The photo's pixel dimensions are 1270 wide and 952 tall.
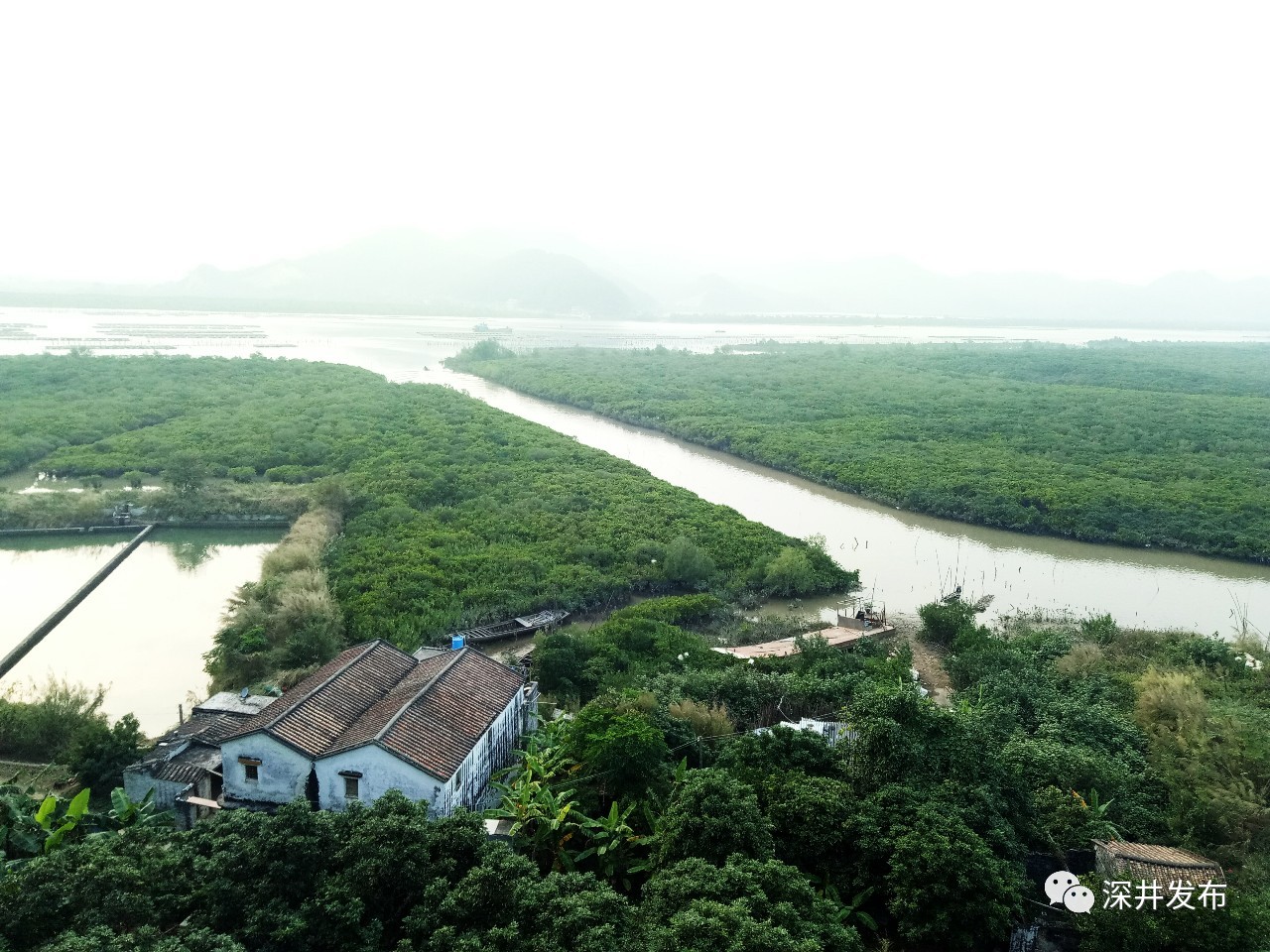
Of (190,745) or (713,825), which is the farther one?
(190,745)

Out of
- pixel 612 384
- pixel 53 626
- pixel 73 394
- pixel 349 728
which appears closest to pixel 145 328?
pixel 73 394

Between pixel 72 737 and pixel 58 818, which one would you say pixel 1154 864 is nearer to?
pixel 58 818

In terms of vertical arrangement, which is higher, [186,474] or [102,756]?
[186,474]

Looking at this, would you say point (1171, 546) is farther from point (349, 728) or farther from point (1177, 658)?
point (349, 728)

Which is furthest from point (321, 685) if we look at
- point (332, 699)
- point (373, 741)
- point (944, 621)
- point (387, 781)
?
point (944, 621)

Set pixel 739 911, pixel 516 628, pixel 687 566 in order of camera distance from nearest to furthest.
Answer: pixel 739 911, pixel 516 628, pixel 687 566
